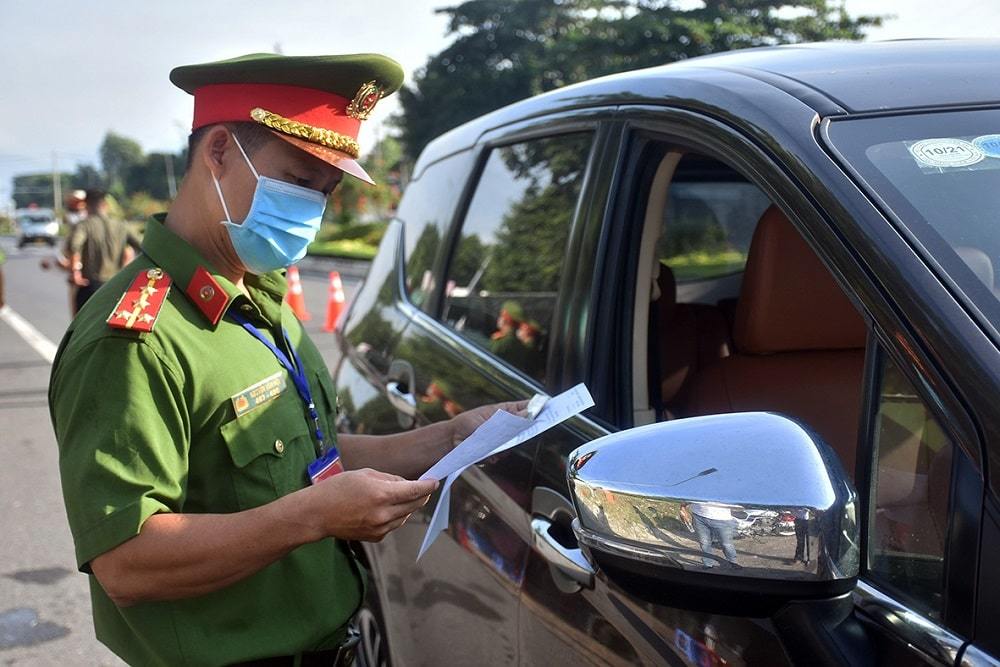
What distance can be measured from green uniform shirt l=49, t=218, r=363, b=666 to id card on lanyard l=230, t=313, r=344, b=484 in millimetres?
17

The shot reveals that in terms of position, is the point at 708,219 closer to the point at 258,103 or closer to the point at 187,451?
the point at 258,103

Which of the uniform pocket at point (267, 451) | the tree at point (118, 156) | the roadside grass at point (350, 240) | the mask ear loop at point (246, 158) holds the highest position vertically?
the mask ear loop at point (246, 158)

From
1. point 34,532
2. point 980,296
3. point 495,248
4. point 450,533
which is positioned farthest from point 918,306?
point 34,532

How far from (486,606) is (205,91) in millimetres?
1085

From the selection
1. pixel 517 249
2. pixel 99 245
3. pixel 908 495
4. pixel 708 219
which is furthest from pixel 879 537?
pixel 99 245

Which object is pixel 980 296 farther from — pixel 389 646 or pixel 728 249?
pixel 728 249

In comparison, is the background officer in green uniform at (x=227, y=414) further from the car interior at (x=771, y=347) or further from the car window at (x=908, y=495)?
the car window at (x=908, y=495)

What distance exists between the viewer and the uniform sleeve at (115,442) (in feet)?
4.89

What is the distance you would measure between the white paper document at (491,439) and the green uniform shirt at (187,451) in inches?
12.6

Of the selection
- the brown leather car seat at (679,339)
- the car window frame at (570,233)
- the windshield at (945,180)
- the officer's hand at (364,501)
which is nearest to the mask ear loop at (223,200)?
the officer's hand at (364,501)

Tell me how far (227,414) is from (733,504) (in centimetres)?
92

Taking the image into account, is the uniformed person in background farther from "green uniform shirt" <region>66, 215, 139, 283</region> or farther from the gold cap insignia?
the gold cap insignia

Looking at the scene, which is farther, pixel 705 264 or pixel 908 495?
pixel 705 264

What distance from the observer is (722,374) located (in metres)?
2.26
